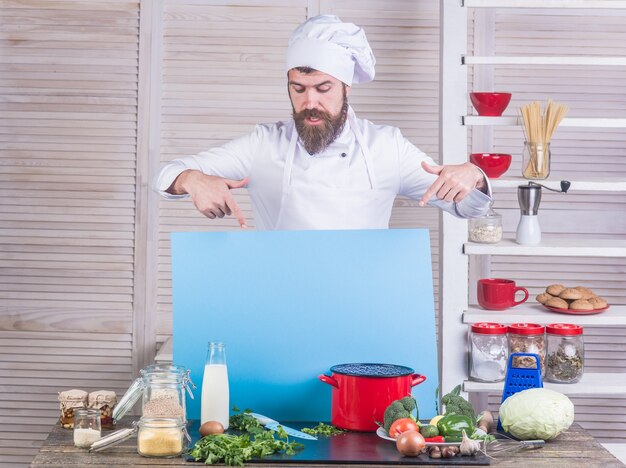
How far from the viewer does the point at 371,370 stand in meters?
2.08

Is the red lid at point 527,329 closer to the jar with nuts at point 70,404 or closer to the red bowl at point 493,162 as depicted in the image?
the red bowl at point 493,162

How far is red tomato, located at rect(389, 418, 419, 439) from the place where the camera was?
1907 millimetres

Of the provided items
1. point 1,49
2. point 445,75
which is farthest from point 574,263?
point 1,49

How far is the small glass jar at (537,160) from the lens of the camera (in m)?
3.05

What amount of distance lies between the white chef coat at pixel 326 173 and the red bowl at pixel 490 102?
0.39 meters

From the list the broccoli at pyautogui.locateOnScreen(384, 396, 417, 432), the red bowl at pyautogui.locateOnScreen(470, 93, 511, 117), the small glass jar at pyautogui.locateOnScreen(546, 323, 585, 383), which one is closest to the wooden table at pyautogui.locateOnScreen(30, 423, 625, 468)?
the broccoli at pyautogui.locateOnScreen(384, 396, 417, 432)

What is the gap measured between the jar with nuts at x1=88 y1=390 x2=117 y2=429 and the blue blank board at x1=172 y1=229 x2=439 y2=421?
0.19 meters

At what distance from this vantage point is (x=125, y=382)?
3.66 metres

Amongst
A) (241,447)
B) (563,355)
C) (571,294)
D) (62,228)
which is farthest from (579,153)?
(241,447)

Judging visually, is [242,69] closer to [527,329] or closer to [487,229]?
[487,229]

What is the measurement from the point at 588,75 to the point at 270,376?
218 centimetres

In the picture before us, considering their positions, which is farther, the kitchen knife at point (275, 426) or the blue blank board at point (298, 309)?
the blue blank board at point (298, 309)

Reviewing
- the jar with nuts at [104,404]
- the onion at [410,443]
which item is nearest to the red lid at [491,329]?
the onion at [410,443]

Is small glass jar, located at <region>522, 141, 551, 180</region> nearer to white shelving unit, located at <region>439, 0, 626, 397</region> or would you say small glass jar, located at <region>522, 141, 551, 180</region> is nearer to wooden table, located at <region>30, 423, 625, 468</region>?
white shelving unit, located at <region>439, 0, 626, 397</region>
